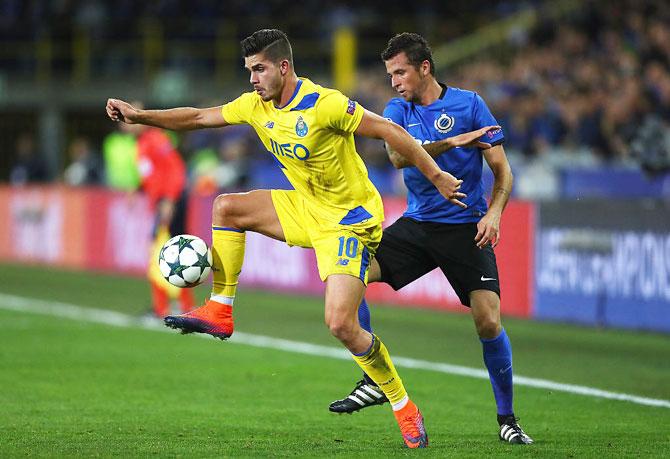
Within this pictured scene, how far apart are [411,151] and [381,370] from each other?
121 centimetres

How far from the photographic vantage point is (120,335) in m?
13.4

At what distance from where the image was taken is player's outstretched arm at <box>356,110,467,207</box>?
23.0 ft

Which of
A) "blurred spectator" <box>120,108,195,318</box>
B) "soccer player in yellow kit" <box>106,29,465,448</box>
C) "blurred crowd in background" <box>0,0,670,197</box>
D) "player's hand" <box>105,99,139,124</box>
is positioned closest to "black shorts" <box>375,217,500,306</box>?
"soccer player in yellow kit" <box>106,29,465,448</box>

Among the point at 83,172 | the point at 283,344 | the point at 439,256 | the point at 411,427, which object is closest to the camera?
the point at 411,427

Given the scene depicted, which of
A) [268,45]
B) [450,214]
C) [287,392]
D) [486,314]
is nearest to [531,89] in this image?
[287,392]

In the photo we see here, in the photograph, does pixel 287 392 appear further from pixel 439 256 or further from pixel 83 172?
pixel 83 172

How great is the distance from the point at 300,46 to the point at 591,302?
16395 millimetres

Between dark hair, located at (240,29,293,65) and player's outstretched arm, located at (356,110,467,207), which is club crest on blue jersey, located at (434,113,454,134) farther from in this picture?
dark hair, located at (240,29,293,65)

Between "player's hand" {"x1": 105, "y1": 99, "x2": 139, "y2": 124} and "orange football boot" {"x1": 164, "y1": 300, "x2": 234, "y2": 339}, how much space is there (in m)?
1.10

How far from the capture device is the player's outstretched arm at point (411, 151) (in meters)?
7.00

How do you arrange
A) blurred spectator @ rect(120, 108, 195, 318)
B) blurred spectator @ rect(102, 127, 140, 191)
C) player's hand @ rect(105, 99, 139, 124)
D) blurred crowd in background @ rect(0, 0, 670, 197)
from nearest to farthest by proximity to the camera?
player's hand @ rect(105, 99, 139, 124), blurred spectator @ rect(120, 108, 195, 318), blurred crowd in background @ rect(0, 0, 670, 197), blurred spectator @ rect(102, 127, 140, 191)

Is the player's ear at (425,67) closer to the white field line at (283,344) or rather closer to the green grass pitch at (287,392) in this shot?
the green grass pitch at (287,392)

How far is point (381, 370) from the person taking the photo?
734 cm

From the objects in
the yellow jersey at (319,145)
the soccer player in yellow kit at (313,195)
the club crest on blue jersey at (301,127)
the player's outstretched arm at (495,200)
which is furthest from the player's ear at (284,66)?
the player's outstretched arm at (495,200)
